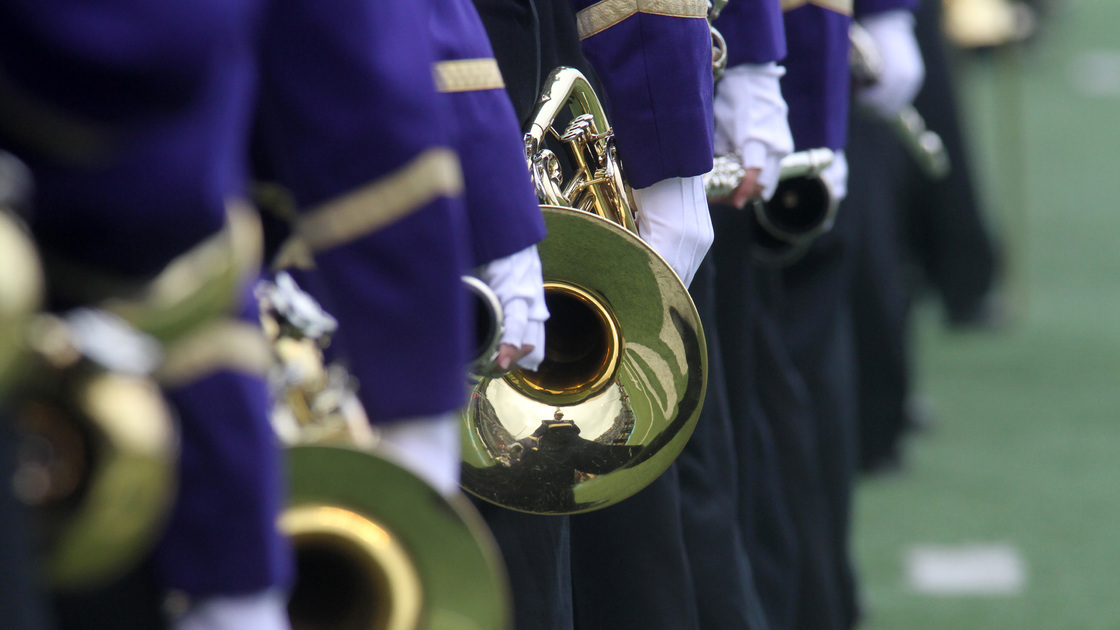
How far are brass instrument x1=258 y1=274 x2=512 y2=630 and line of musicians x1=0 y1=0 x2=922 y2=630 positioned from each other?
66 mm

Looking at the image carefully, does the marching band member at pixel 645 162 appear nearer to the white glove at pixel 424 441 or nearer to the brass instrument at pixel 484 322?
the brass instrument at pixel 484 322

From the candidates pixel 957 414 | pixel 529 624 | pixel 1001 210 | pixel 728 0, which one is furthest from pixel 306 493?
pixel 1001 210

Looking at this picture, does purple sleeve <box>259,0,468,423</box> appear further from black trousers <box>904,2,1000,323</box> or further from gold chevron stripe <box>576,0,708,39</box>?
black trousers <box>904,2,1000,323</box>

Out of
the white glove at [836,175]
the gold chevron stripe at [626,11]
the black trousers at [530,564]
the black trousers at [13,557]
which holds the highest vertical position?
the black trousers at [13,557]

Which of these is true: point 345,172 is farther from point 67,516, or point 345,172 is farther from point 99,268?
point 67,516

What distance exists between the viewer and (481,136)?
1.69 metres

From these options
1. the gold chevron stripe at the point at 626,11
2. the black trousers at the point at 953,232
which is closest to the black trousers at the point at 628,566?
the gold chevron stripe at the point at 626,11

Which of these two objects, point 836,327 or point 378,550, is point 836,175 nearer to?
point 836,327

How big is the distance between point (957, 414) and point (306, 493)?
4297mm

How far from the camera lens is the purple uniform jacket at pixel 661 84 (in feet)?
7.24

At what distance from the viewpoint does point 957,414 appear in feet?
17.2

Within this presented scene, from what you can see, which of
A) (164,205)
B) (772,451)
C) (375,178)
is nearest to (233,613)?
(164,205)

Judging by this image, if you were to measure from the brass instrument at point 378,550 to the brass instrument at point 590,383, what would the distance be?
0.67 m

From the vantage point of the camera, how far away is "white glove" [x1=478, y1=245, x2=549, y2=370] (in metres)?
1.67
